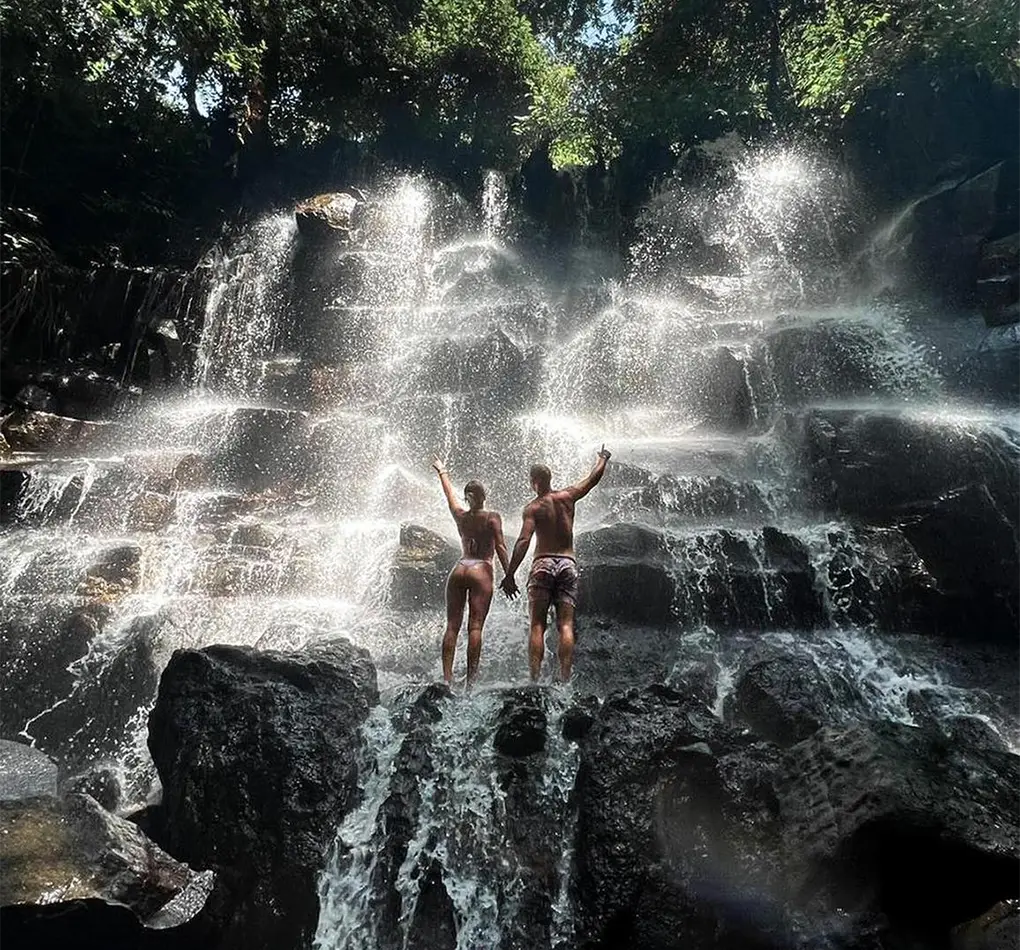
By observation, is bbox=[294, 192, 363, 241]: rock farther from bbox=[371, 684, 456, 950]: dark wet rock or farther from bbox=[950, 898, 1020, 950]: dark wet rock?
bbox=[950, 898, 1020, 950]: dark wet rock

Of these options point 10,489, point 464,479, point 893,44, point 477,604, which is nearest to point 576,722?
point 477,604

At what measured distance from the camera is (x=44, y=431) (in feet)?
40.7

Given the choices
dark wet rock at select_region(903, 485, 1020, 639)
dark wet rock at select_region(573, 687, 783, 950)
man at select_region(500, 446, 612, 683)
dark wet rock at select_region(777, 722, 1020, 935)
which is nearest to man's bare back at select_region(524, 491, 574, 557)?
man at select_region(500, 446, 612, 683)

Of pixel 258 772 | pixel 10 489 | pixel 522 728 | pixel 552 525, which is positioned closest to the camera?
pixel 258 772

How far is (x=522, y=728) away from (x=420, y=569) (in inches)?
155

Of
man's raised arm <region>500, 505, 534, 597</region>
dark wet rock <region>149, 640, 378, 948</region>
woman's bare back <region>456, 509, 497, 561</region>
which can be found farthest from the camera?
woman's bare back <region>456, 509, 497, 561</region>

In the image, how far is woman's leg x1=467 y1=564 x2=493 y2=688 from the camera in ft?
19.5

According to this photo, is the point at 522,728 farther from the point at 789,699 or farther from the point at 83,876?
the point at 789,699

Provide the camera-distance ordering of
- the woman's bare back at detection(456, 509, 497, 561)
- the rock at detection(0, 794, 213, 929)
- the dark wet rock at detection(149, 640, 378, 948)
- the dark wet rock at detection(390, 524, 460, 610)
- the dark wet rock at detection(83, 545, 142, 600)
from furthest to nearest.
A: the dark wet rock at detection(390, 524, 460, 610), the dark wet rock at detection(83, 545, 142, 600), the woman's bare back at detection(456, 509, 497, 561), the dark wet rock at detection(149, 640, 378, 948), the rock at detection(0, 794, 213, 929)

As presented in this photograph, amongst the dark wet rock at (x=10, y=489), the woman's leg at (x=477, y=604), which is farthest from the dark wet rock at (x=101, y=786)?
the dark wet rock at (x=10, y=489)

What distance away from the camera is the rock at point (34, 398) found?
12828mm

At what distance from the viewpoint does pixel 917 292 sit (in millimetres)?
14180

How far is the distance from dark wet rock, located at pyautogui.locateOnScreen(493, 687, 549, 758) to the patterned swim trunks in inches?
49.2

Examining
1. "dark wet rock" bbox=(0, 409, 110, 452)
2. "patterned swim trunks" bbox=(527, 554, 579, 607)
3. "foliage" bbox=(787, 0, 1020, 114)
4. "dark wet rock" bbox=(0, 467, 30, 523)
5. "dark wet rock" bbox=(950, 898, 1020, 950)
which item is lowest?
"dark wet rock" bbox=(950, 898, 1020, 950)
